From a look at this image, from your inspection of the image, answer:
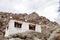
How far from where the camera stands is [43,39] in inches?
1469

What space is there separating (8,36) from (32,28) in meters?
7.37

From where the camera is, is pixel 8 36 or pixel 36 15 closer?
pixel 8 36

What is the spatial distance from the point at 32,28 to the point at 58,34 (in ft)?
115

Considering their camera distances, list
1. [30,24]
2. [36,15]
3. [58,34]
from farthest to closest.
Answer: [36,15] → [30,24] → [58,34]

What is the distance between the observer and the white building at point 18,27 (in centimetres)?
3844

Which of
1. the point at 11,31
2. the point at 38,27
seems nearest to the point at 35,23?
the point at 38,27

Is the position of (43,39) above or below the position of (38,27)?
below

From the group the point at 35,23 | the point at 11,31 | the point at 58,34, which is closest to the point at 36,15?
the point at 35,23

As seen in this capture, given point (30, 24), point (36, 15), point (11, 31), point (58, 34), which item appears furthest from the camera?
point (36, 15)

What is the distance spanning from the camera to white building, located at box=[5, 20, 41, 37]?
126 ft

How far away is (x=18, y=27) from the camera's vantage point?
39.2 meters

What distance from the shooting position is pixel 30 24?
41250 millimetres

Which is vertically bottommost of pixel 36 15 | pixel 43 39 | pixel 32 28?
pixel 43 39

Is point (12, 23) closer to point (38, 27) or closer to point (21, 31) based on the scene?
point (21, 31)
